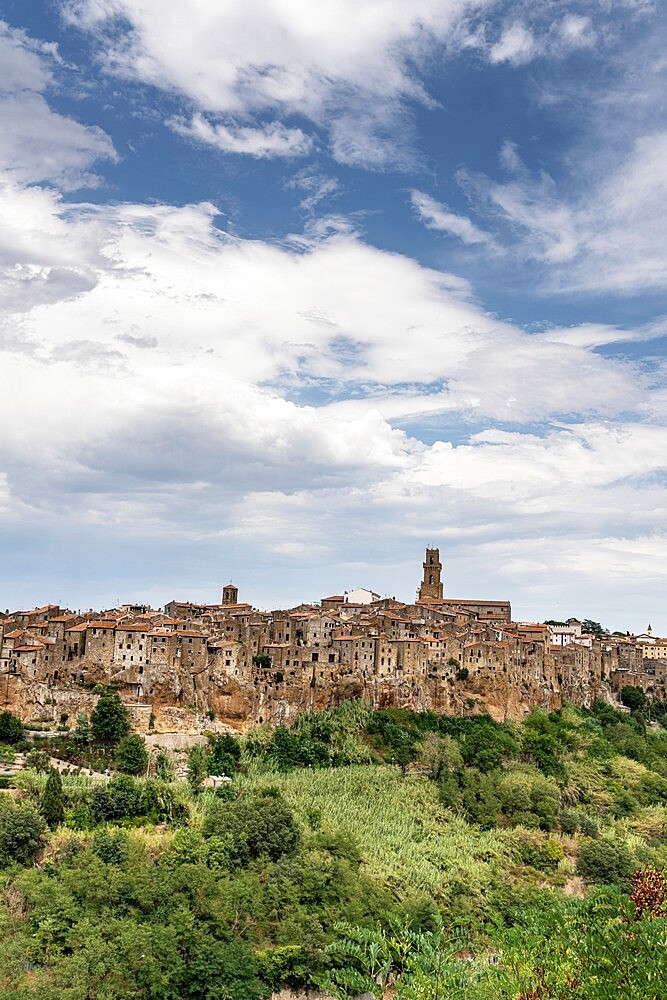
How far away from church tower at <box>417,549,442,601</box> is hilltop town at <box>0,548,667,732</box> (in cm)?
1016

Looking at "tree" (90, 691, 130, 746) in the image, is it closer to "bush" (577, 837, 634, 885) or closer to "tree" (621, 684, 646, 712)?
"bush" (577, 837, 634, 885)

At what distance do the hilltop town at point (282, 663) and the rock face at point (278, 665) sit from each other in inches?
3.3

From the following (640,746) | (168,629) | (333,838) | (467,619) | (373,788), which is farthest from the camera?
(467,619)

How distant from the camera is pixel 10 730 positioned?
43.2 meters

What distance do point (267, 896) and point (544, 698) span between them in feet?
112

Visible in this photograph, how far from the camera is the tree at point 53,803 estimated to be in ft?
119

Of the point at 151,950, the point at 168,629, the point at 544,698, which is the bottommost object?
the point at 151,950

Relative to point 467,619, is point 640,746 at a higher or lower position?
lower

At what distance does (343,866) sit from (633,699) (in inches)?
1721

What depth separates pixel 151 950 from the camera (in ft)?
96.2

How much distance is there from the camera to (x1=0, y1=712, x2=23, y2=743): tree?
4303 centimetres

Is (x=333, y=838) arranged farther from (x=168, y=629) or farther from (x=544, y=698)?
(x=544, y=698)

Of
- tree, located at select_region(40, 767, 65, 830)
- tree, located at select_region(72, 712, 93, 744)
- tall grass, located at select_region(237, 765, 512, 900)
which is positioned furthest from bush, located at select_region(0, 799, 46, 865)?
tall grass, located at select_region(237, 765, 512, 900)

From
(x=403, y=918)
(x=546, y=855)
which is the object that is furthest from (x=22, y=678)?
(x=546, y=855)
